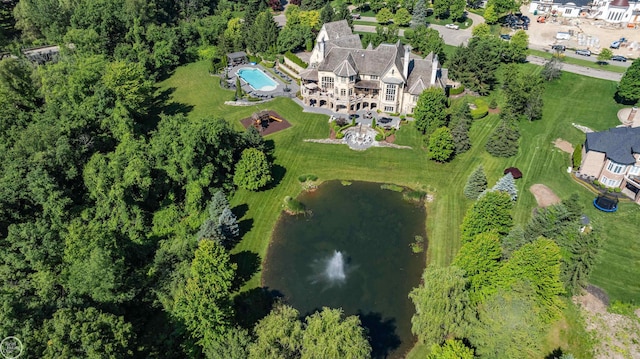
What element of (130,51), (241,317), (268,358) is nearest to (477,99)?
(241,317)

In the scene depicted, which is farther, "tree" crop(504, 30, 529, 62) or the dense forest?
"tree" crop(504, 30, 529, 62)

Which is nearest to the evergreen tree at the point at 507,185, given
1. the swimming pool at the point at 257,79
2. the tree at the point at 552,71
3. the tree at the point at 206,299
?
the tree at the point at 206,299

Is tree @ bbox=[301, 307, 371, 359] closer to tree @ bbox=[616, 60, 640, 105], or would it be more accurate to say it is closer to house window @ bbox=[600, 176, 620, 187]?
house window @ bbox=[600, 176, 620, 187]

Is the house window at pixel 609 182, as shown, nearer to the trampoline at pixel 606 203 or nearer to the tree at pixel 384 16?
the trampoline at pixel 606 203

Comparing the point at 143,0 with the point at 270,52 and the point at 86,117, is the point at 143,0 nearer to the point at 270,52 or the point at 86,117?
the point at 270,52

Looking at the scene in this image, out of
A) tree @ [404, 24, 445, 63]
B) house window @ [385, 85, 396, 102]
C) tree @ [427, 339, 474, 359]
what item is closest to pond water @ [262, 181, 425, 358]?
tree @ [427, 339, 474, 359]
